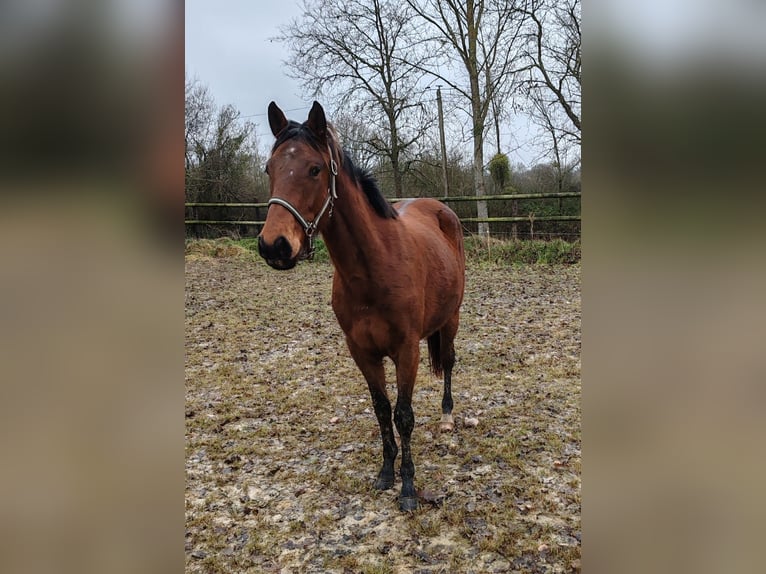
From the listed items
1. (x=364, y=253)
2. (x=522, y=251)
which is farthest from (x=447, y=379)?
(x=522, y=251)

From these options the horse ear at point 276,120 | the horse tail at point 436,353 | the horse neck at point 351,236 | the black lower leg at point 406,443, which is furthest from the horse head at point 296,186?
the horse tail at point 436,353

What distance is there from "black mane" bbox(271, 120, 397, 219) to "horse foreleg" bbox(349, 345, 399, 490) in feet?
3.01

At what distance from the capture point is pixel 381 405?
2893 mm

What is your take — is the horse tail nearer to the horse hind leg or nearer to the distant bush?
the horse hind leg

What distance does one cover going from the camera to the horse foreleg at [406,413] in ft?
8.64

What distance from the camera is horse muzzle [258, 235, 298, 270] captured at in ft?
5.97

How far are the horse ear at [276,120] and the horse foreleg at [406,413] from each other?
1418mm
